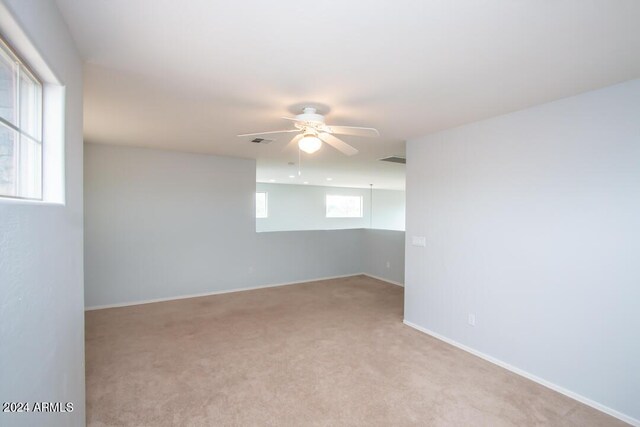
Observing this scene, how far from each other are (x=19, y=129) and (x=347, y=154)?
2.33 metres

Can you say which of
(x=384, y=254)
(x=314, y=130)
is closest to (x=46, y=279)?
(x=314, y=130)

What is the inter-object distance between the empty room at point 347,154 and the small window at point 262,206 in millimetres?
4664

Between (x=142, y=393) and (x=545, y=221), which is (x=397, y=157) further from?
(x=142, y=393)

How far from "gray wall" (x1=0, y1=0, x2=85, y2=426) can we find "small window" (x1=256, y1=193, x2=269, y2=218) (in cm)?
764

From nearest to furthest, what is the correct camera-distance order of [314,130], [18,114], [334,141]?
[18,114], [314,130], [334,141]

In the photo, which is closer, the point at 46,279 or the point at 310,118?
the point at 46,279

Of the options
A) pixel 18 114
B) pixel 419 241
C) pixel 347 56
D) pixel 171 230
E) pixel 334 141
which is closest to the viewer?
pixel 18 114

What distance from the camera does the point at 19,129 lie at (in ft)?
4.13

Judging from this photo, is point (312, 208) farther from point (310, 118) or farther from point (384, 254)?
point (310, 118)

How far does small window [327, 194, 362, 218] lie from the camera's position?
1066cm

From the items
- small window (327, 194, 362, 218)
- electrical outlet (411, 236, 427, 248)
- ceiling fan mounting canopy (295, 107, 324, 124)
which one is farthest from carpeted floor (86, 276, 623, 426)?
small window (327, 194, 362, 218)

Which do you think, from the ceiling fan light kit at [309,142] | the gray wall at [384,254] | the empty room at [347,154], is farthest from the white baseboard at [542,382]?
the ceiling fan light kit at [309,142]

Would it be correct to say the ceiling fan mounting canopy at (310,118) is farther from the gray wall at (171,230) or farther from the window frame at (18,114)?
the gray wall at (171,230)

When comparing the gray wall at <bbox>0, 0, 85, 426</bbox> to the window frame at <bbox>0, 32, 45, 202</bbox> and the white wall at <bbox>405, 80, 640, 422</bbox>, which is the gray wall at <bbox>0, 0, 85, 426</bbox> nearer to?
the window frame at <bbox>0, 32, 45, 202</bbox>
